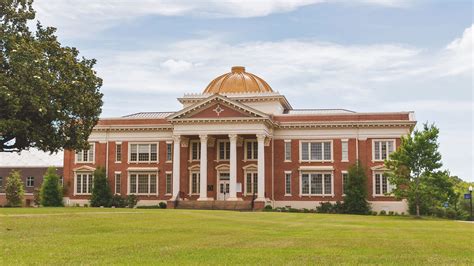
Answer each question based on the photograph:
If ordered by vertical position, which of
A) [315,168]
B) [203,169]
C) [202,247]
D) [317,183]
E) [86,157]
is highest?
[86,157]

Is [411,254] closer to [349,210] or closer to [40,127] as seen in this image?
[40,127]

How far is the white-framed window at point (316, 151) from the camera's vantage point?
63.5 metres

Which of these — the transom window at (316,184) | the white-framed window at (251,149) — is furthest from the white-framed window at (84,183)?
the transom window at (316,184)

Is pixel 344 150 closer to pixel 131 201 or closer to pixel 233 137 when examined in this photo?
pixel 233 137

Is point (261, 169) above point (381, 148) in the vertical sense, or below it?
below

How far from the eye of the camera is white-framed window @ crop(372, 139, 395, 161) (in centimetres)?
6203

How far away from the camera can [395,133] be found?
203ft

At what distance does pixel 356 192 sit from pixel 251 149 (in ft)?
37.0

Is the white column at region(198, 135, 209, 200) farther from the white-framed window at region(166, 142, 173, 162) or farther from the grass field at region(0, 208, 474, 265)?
the grass field at region(0, 208, 474, 265)

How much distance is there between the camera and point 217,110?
201 ft

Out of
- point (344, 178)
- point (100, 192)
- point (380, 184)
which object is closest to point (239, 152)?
point (344, 178)

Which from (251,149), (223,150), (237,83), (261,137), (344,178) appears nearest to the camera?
(261,137)

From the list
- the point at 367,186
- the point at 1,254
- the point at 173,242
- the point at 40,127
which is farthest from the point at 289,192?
the point at 1,254

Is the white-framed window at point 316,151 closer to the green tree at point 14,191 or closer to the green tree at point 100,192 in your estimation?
the green tree at point 100,192
